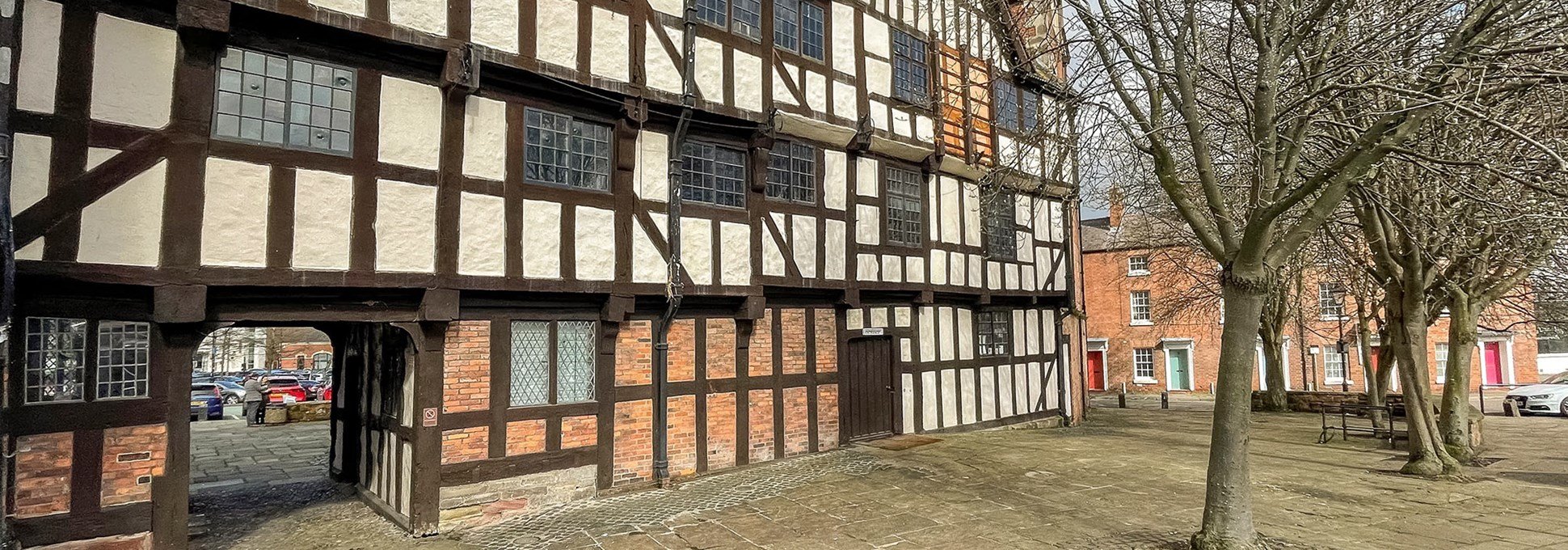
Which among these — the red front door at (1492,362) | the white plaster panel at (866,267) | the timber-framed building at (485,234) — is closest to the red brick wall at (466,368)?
the timber-framed building at (485,234)

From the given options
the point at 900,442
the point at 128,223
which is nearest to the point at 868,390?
the point at 900,442

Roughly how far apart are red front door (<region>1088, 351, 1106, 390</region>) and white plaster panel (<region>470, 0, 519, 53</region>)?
32.6 meters

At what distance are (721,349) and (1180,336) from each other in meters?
28.3

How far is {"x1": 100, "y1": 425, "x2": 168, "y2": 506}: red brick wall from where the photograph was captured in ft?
21.4

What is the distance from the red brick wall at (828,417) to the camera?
12570 mm

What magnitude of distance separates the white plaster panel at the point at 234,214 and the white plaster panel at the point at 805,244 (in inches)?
278

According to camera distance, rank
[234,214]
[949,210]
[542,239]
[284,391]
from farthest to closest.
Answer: [284,391] < [949,210] < [542,239] < [234,214]

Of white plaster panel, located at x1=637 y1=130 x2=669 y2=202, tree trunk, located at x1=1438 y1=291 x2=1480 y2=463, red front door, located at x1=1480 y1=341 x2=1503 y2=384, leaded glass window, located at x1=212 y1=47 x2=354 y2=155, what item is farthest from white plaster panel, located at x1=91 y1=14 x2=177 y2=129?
red front door, located at x1=1480 y1=341 x2=1503 y2=384

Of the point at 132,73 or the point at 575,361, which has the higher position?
the point at 132,73

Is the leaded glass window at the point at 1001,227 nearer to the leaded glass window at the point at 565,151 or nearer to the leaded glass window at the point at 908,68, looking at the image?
the leaded glass window at the point at 908,68

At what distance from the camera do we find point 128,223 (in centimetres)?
649

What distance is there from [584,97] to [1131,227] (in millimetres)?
28118

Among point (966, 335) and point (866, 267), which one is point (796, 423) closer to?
point (866, 267)

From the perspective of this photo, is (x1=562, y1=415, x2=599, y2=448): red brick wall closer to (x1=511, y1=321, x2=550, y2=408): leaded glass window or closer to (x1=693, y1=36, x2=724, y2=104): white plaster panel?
(x1=511, y1=321, x2=550, y2=408): leaded glass window
